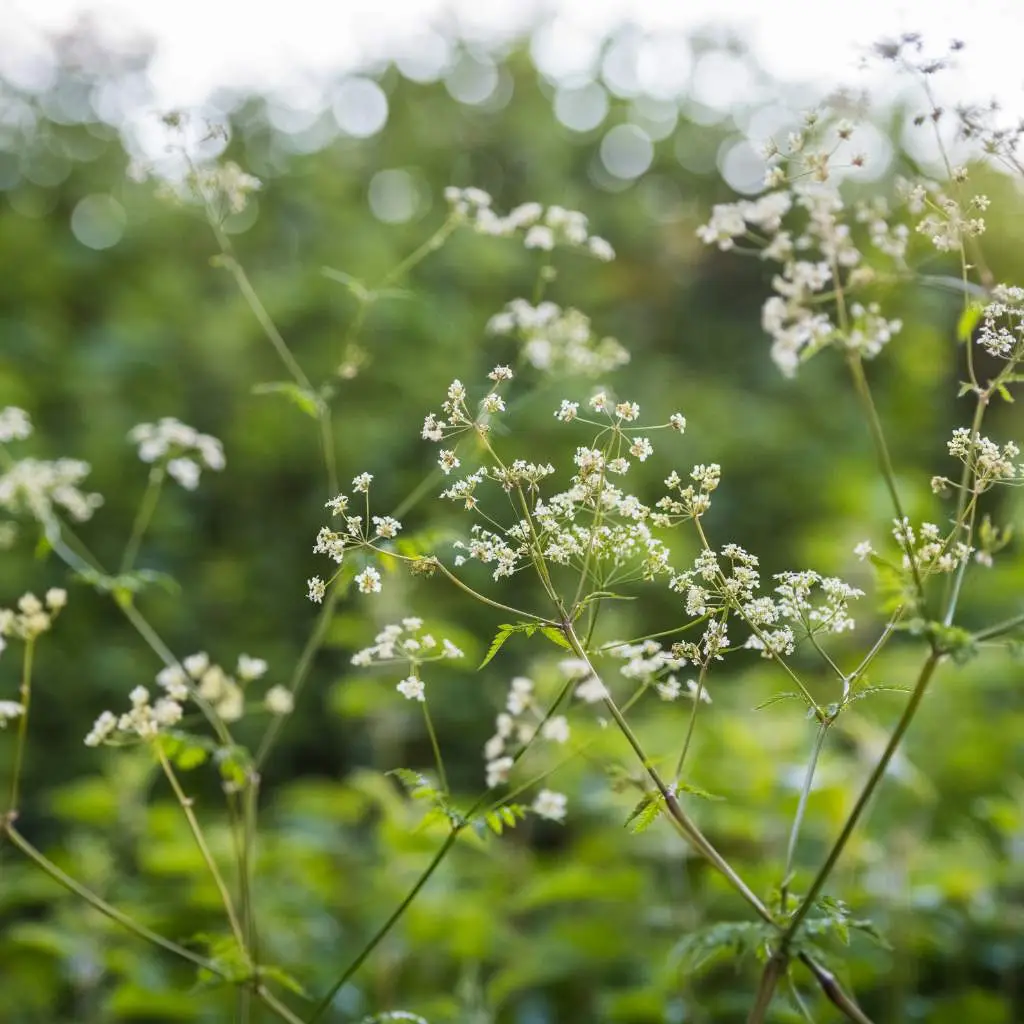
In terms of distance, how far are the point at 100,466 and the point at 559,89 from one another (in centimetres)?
412

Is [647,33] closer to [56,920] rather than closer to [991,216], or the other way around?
[991,216]

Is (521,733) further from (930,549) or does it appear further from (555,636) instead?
(930,549)

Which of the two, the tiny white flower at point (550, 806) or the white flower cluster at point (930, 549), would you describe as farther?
the tiny white flower at point (550, 806)

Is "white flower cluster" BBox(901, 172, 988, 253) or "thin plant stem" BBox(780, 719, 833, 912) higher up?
"white flower cluster" BBox(901, 172, 988, 253)

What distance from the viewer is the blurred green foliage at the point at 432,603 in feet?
9.75

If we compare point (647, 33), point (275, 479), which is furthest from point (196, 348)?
point (647, 33)

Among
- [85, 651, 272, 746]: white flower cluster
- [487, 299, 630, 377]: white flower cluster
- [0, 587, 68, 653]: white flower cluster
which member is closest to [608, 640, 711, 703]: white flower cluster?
[85, 651, 272, 746]: white flower cluster

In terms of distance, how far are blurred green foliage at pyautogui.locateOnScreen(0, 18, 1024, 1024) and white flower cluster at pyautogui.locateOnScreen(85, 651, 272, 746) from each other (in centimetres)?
90

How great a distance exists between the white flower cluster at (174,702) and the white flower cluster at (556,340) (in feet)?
2.67

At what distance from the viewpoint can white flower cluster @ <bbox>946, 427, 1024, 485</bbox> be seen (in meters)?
1.30

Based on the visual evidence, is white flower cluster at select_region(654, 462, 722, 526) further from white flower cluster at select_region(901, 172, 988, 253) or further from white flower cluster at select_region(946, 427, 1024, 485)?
white flower cluster at select_region(901, 172, 988, 253)

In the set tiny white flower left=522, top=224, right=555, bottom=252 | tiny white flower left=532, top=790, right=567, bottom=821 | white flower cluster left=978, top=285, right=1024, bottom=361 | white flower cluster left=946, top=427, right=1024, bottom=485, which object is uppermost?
white flower cluster left=978, top=285, right=1024, bottom=361

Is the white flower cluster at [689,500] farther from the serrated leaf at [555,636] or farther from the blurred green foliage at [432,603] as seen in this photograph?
the blurred green foliage at [432,603]

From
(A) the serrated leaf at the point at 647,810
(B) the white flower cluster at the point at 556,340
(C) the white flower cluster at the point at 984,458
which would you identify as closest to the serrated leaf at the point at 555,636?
(A) the serrated leaf at the point at 647,810
